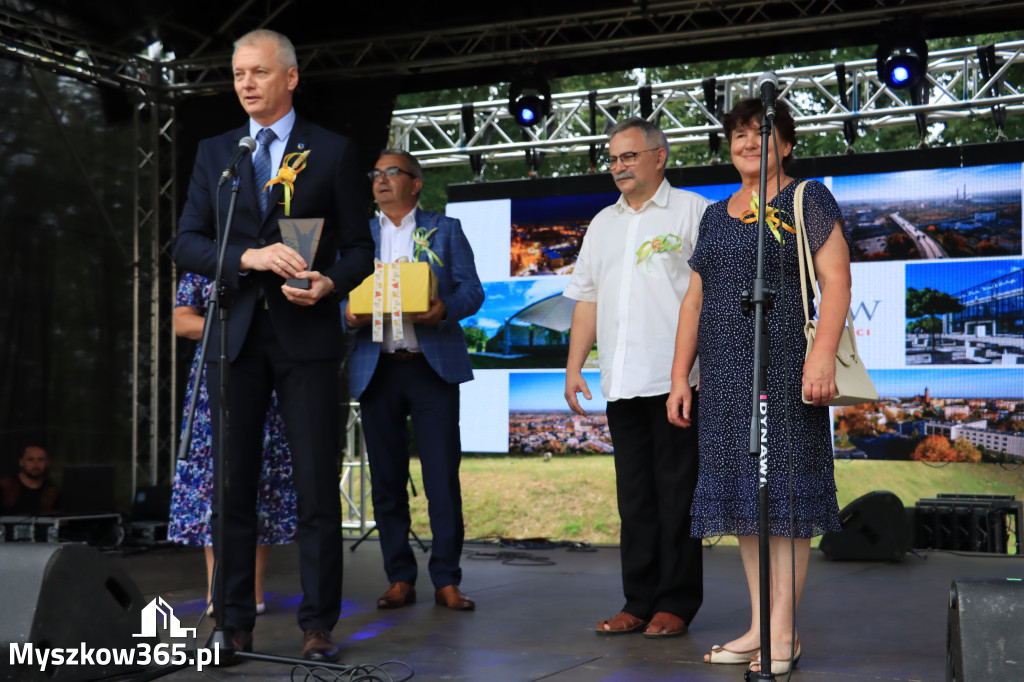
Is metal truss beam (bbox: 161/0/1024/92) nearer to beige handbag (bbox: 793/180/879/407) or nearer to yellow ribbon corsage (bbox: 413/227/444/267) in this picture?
yellow ribbon corsage (bbox: 413/227/444/267)

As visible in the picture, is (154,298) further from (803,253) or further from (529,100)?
(803,253)

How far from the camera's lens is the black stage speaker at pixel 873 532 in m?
5.80

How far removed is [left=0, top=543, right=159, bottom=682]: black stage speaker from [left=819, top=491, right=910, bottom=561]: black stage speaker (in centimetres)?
424

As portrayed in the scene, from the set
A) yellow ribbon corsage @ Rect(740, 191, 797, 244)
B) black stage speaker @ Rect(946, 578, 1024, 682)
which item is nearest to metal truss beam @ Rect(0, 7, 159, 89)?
yellow ribbon corsage @ Rect(740, 191, 797, 244)

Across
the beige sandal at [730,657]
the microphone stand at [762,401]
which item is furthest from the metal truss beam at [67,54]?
A: the beige sandal at [730,657]

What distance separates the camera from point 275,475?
394cm

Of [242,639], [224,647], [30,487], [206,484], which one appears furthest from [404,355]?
[30,487]

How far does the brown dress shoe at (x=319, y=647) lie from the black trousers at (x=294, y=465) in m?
0.02

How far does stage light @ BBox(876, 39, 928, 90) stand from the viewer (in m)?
5.96

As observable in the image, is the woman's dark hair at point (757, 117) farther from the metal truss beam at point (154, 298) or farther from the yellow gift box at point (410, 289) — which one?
the metal truss beam at point (154, 298)

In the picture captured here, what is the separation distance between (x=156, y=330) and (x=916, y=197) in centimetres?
533

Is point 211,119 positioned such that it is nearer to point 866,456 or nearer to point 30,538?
point 30,538

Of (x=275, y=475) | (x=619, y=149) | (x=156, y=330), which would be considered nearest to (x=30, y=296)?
(x=156, y=330)

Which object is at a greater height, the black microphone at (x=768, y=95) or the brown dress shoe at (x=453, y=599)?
the black microphone at (x=768, y=95)
